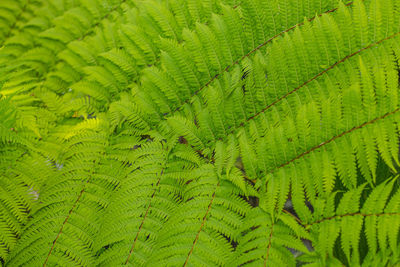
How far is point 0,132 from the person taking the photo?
1.82 meters

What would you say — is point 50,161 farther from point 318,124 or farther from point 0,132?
point 318,124

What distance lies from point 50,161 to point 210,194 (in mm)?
1155

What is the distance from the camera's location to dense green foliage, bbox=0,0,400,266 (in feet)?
5.22

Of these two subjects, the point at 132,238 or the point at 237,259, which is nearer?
the point at 237,259

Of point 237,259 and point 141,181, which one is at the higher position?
point 141,181

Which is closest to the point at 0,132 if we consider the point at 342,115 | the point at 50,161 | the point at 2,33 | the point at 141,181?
the point at 50,161

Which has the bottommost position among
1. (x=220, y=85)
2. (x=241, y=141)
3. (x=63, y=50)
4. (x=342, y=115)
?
(x=241, y=141)

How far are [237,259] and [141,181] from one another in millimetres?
707

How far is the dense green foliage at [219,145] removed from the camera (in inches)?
62.7

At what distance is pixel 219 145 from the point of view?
1848 millimetres

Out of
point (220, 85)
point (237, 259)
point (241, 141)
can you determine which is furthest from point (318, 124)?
point (237, 259)

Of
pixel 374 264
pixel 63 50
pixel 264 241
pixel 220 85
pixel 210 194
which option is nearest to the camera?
pixel 374 264

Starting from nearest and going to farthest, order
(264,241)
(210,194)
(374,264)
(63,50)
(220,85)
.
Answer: (374,264) < (264,241) < (210,194) < (220,85) < (63,50)

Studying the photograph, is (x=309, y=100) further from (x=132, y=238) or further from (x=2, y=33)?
(x=2, y=33)
